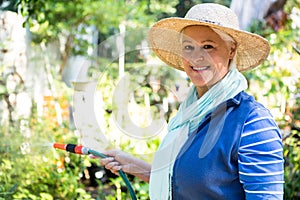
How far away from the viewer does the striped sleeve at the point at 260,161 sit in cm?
119

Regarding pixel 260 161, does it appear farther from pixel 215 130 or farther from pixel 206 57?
pixel 206 57

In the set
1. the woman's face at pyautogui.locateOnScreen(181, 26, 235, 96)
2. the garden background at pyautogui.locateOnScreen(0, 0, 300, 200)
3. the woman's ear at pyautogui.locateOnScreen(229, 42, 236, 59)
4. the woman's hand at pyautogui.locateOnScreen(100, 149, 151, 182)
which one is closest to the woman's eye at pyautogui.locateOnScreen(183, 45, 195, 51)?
the woman's face at pyautogui.locateOnScreen(181, 26, 235, 96)

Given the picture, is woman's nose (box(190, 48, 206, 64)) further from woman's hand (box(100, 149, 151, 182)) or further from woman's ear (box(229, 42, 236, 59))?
woman's hand (box(100, 149, 151, 182))

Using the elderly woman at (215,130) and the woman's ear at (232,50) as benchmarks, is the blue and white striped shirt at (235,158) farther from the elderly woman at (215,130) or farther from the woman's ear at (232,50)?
the woman's ear at (232,50)

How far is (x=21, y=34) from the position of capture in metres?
3.70

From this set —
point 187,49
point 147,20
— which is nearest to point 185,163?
point 187,49

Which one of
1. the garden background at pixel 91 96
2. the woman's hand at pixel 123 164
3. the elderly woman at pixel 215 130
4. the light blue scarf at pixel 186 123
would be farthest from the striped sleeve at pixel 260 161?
the garden background at pixel 91 96

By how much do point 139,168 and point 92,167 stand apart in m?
2.25

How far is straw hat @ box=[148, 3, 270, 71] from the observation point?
138 centimetres

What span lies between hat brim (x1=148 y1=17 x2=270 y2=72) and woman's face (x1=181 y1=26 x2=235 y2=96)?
1.3 inches

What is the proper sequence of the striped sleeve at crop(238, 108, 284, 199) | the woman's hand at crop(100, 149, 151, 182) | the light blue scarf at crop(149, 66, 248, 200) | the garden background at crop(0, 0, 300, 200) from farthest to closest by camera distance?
the garden background at crop(0, 0, 300, 200) < the woman's hand at crop(100, 149, 151, 182) < the light blue scarf at crop(149, 66, 248, 200) < the striped sleeve at crop(238, 108, 284, 199)

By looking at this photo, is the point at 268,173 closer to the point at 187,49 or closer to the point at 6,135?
the point at 187,49

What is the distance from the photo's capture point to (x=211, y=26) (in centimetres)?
137

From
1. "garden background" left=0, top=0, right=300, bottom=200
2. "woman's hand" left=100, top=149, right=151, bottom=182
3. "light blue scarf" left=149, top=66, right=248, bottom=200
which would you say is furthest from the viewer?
"garden background" left=0, top=0, right=300, bottom=200
